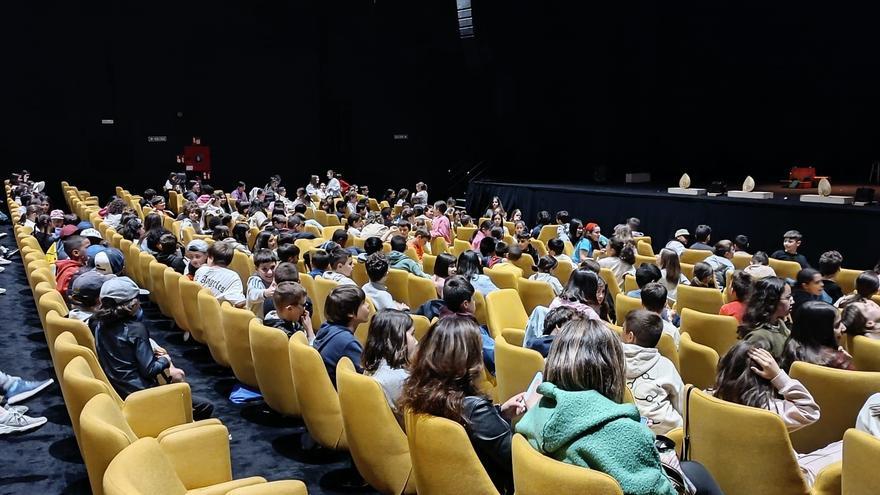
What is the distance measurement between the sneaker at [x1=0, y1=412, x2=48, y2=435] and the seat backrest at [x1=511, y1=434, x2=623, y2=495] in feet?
12.0

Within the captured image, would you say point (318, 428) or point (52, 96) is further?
point (52, 96)

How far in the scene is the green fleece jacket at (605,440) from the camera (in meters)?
2.16

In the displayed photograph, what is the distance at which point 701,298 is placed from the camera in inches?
227

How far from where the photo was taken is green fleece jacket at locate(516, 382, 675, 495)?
2.16 meters

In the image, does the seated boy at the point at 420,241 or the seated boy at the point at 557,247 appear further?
the seated boy at the point at 420,241

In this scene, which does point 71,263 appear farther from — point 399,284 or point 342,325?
point 342,325

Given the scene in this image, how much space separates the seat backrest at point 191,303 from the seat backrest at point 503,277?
8.00 feet

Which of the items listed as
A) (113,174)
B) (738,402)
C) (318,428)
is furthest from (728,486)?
(113,174)

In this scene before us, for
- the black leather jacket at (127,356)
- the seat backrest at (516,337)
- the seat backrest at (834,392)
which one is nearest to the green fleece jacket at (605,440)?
the seat backrest at (834,392)

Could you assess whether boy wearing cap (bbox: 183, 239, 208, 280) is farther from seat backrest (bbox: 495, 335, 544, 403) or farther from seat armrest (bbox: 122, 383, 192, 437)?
seat backrest (bbox: 495, 335, 544, 403)

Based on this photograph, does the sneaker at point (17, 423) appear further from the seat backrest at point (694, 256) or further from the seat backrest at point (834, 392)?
the seat backrest at point (694, 256)

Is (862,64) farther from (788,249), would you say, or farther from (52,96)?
(52,96)

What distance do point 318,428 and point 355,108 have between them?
17.1m

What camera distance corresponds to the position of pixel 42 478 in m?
4.04
